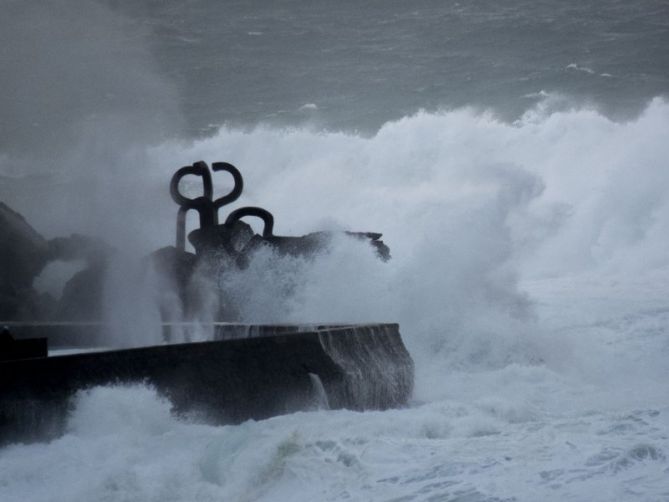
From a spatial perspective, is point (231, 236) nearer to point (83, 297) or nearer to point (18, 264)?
point (83, 297)

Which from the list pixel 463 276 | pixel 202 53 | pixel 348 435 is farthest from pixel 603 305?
pixel 202 53

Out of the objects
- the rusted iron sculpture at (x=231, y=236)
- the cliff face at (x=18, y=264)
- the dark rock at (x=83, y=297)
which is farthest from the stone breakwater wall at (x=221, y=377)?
the cliff face at (x=18, y=264)

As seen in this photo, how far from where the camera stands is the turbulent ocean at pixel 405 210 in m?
6.02

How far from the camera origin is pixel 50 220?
67.2 ft

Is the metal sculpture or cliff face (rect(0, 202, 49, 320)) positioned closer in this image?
cliff face (rect(0, 202, 49, 320))

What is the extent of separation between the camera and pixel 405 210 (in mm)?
25438

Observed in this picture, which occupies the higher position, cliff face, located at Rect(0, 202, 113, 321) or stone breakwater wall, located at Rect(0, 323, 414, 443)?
cliff face, located at Rect(0, 202, 113, 321)

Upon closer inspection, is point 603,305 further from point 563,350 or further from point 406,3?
point 406,3

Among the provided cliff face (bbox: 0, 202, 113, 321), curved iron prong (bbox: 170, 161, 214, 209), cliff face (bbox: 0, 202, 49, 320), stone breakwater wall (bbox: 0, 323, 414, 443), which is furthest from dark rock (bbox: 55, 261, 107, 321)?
stone breakwater wall (bbox: 0, 323, 414, 443)

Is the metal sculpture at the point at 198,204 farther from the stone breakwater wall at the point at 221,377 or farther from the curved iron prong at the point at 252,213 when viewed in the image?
Result: the stone breakwater wall at the point at 221,377

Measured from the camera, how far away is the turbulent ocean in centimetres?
602

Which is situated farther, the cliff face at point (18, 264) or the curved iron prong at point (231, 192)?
the curved iron prong at point (231, 192)

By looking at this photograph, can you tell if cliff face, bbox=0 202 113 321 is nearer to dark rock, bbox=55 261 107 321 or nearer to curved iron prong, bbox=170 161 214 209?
dark rock, bbox=55 261 107 321

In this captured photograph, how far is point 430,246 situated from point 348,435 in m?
7.68
